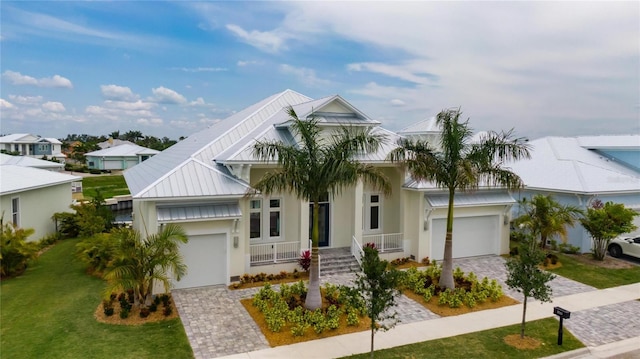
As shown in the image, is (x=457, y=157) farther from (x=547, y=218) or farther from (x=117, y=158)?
(x=117, y=158)

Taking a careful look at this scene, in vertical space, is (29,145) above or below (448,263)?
above

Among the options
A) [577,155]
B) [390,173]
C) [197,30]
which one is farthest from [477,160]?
[577,155]

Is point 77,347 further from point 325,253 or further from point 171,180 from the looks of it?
point 325,253

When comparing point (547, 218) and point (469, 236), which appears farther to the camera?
point (469, 236)

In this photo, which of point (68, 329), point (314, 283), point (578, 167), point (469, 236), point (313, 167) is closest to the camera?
point (68, 329)

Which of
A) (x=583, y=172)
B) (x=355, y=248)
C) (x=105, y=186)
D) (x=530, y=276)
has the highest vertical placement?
(x=583, y=172)

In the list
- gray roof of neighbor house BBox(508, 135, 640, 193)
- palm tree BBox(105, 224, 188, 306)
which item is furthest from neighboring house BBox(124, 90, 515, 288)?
gray roof of neighbor house BBox(508, 135, 640, 193)

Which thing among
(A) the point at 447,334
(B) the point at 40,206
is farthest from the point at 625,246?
(B) the point at 40,206

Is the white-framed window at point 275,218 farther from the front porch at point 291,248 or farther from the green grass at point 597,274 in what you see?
the green grass at point 597,274

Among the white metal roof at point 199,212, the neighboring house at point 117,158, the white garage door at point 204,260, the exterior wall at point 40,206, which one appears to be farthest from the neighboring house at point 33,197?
the neighboring house at point 117,158
